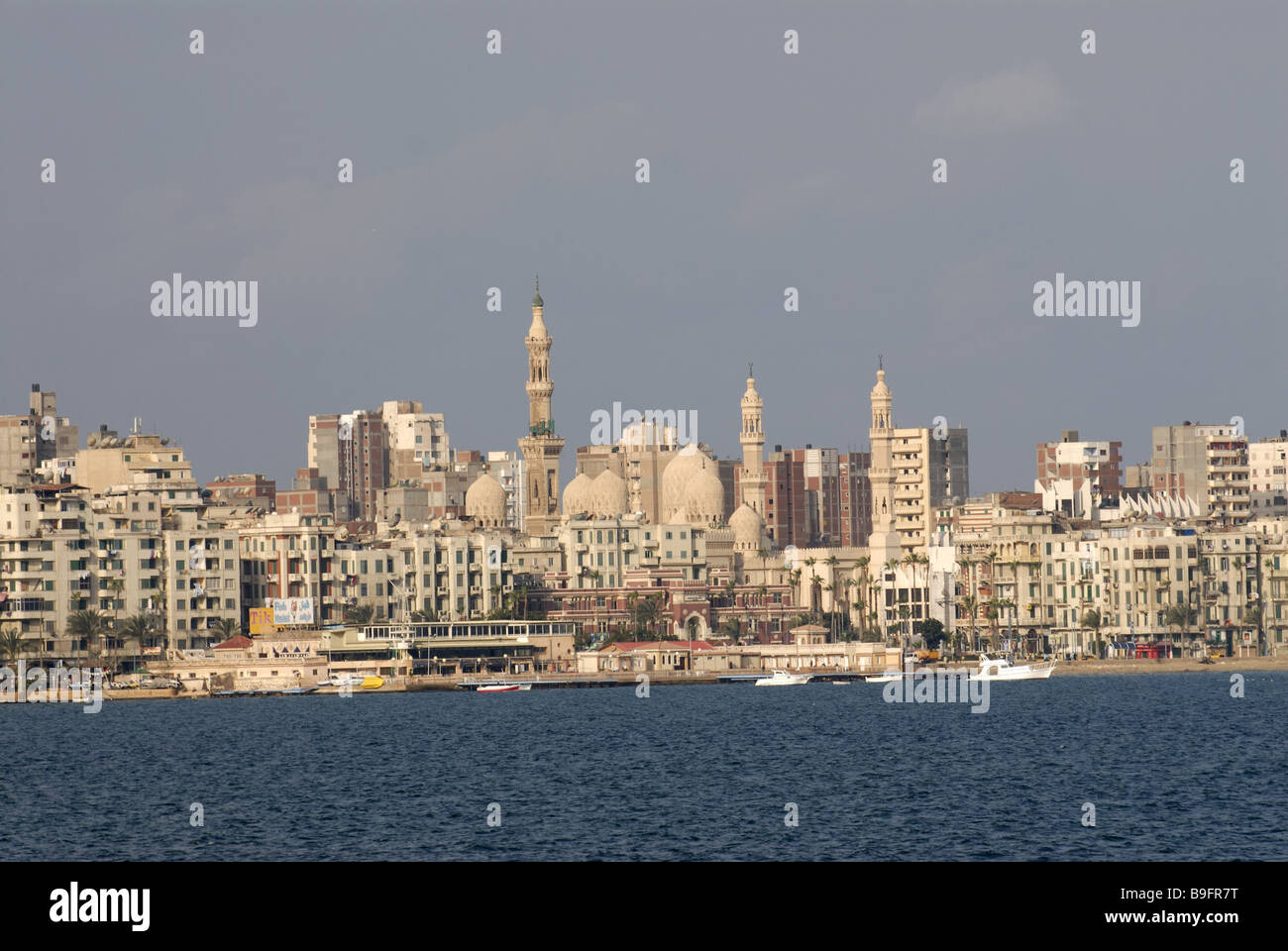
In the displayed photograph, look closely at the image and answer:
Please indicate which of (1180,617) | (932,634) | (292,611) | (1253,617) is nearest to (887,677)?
(932,634)

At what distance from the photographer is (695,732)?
325 feet

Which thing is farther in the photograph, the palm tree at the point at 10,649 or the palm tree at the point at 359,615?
the palm tree at the point at 359,615

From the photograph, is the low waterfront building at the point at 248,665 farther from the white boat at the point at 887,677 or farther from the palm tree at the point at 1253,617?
the palm tree at the point at 1253,617

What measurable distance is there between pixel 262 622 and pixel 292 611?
3.76 m

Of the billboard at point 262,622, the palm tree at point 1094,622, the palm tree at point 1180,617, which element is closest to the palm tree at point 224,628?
the billboard at point 262,622

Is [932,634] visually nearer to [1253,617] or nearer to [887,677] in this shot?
[887,677]

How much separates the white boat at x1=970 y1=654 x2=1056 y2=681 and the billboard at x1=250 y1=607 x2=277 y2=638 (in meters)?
53.1

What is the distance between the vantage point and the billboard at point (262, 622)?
160 metres

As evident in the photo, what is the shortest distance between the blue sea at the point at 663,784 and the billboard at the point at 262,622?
3499 centimetres

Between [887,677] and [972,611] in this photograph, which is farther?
[972,611]

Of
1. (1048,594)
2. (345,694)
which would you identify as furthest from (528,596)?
(1048,594)

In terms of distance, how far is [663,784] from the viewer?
67062 mm
